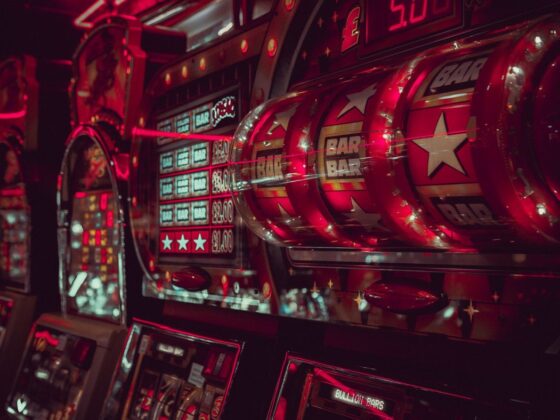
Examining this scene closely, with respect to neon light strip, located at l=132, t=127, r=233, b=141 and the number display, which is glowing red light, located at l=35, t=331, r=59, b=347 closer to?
neon light strip, located at l=132, t=127, r=233, b=141

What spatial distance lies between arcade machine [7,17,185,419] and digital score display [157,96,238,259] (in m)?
0.36

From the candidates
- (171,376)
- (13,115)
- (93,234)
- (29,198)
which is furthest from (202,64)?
(13,115)

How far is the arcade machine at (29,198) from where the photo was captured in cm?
410

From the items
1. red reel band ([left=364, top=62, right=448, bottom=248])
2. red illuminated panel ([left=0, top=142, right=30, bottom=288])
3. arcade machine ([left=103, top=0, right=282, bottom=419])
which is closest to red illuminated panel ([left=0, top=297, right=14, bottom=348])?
red illuminated panel ([left=0, top=142, right=30, bottom=288])

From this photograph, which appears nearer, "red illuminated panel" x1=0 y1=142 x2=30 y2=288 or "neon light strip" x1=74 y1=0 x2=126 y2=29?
"neon light strip" x1=74 y1=0 x2=126 y2=29

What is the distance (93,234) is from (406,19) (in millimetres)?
2314

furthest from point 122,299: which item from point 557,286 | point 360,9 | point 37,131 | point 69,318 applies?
point 557,286

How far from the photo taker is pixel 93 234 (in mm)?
3551

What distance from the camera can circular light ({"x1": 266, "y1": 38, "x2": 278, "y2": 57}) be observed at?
7.18 feet

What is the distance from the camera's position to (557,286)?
4.50 feet

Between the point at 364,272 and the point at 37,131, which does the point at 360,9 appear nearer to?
the point at 364,272

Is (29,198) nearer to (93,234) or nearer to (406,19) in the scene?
(93,234)

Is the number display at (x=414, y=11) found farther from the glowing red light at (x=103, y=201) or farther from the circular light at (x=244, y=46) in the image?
the glowing red light at (x=103, y=201)

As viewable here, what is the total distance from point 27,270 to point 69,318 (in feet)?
2.26
